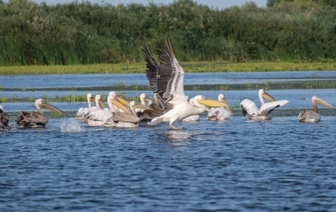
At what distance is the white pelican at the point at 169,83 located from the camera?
1232 centimetres

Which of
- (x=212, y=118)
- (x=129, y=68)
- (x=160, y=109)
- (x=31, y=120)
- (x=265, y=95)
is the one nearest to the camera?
(x=31, y=120)

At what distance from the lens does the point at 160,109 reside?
49.8 feet

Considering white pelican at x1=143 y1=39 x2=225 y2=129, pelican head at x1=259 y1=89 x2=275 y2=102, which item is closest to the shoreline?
pelican head at x1=259 y1=89 x2=275 y2=102

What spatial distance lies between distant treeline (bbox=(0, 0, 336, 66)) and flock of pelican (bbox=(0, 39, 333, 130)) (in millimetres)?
16293

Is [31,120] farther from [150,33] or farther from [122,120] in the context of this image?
[150,33]

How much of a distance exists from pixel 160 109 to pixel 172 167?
5.63 m

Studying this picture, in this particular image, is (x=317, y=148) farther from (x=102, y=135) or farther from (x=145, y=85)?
(x=145, y=85)

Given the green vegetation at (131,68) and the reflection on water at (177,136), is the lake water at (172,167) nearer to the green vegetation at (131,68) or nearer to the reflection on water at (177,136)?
the reflection on water at (177,136)

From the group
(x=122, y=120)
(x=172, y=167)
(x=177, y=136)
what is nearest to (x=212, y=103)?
(x=122, y=120)

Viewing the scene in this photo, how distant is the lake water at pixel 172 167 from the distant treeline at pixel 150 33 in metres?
17.6

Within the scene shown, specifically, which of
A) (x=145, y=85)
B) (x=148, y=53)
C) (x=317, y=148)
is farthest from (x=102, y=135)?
(x=145, y=85)

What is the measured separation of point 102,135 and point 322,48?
24086 mm

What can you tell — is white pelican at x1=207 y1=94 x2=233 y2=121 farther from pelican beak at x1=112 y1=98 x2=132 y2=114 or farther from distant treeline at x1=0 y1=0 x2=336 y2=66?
distant treeline at x1=0 y1=0 x2=336 y2=66

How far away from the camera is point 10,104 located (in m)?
18.3
